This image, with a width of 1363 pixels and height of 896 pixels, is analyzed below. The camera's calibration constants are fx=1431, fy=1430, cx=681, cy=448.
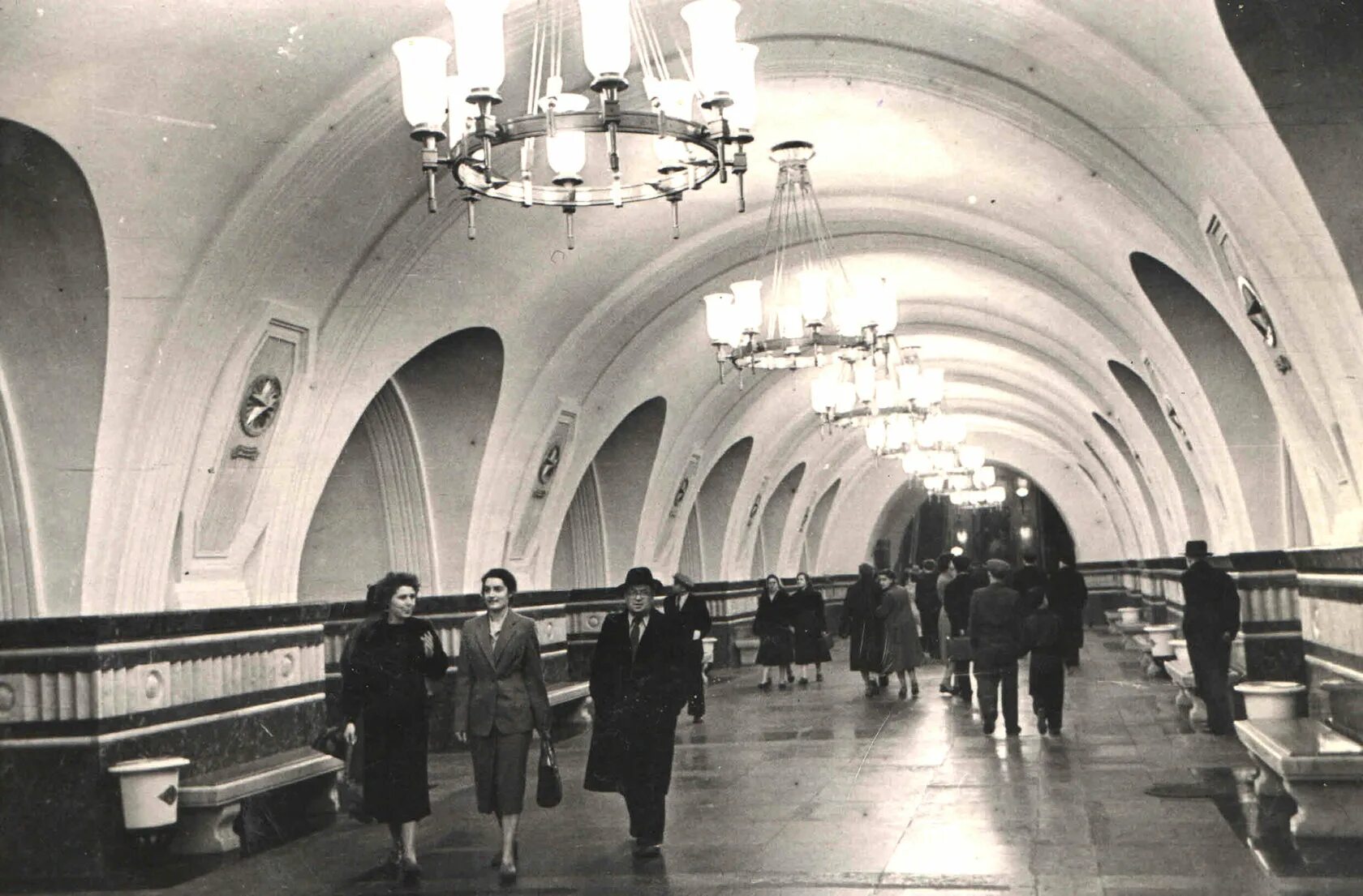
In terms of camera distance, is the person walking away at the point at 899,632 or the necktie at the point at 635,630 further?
the person walking away at the point at 899,632

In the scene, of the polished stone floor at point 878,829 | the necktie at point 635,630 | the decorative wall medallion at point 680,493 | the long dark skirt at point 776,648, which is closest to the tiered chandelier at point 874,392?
the long dark skirt at point 776,648

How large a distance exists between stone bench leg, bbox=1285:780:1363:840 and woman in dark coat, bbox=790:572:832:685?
28.0ft

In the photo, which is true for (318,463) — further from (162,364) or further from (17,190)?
(17,190)

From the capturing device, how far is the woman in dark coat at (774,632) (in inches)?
551

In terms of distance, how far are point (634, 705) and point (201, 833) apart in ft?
6.91

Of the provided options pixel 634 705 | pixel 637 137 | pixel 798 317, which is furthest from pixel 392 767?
pixel 798 317

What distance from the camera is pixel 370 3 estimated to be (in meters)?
6.37

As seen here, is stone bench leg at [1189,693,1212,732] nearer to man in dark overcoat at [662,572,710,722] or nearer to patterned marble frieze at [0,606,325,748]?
man in dark overcoat at [662,572,710,722]

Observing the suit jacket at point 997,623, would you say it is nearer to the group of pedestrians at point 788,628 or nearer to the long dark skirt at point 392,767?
the group of pedestrians at point 788,628

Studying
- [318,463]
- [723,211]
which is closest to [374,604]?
[318,463]

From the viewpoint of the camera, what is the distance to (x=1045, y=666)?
9391 millimetres

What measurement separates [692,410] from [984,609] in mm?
6396

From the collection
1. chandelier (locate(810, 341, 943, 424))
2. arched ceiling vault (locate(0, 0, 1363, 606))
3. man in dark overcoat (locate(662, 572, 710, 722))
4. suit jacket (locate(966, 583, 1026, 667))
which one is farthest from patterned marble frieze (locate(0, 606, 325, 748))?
chandelier (locate(810, 341, 943, 424))

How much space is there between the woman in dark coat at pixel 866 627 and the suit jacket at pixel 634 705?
22.6 feet
